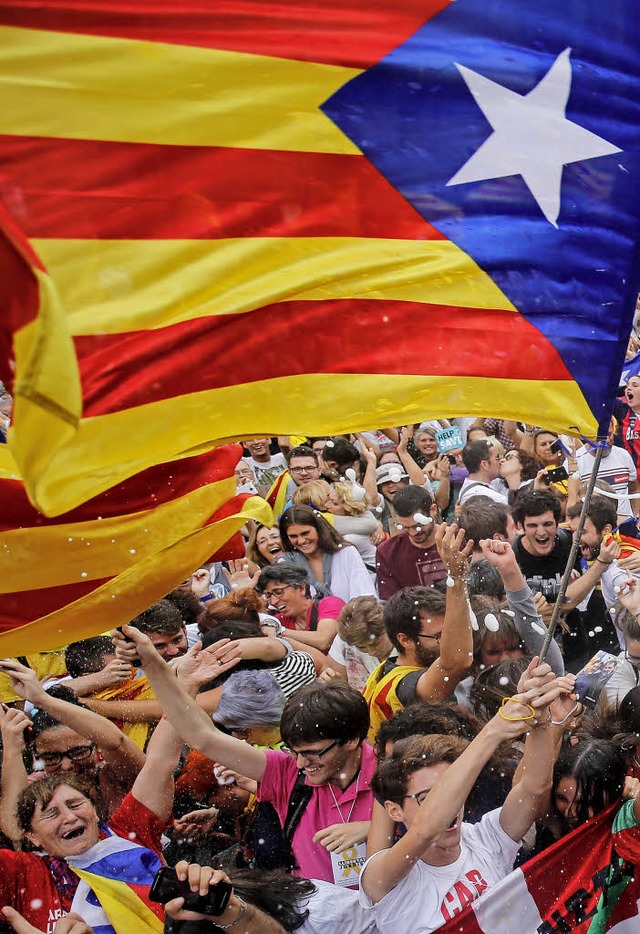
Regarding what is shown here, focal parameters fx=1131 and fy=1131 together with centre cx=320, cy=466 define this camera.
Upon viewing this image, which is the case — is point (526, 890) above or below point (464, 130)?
below

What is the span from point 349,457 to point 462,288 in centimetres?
542

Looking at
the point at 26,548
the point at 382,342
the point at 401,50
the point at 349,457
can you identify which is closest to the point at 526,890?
the point at 382,342

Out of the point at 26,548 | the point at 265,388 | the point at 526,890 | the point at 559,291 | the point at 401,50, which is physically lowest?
the point at 526,890

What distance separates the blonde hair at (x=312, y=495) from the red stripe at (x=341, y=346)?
12.7 ft

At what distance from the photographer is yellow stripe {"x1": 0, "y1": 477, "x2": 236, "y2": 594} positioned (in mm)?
4035

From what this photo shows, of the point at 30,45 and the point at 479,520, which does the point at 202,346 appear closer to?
the point at 30,45

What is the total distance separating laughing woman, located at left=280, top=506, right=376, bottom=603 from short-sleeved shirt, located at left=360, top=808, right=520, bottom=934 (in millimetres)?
2839

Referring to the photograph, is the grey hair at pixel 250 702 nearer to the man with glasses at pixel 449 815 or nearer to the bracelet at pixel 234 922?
the man with glasses at pixel 449 815

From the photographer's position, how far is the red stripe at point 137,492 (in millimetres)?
4004

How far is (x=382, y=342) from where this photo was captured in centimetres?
339

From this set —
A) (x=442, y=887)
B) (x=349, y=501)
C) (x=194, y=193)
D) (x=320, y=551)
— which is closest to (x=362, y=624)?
(x=320, y=551)

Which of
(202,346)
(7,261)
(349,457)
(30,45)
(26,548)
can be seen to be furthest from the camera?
(349,457)

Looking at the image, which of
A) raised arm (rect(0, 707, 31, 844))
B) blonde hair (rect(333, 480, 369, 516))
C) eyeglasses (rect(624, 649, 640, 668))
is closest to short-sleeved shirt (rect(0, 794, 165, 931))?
raised arm (rect(0, 707, 31, 844))

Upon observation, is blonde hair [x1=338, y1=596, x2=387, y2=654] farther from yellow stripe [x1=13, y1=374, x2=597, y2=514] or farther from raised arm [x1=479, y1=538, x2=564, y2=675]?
yellow stripe [x1=13, y1=374, x2=597, y2=514]
